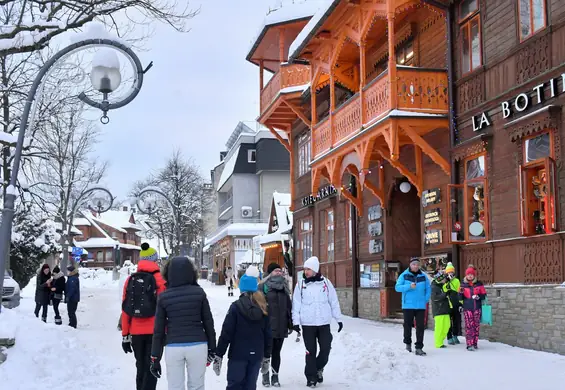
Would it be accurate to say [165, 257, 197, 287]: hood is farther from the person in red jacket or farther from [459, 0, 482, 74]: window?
[459, 0, 482, 74]: window

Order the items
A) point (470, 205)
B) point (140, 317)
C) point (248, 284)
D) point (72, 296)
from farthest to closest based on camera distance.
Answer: point (72, 296)
point (470, 205)
point (140, 317)
point (248, 284)

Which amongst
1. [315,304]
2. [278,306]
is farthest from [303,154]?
[315,304]

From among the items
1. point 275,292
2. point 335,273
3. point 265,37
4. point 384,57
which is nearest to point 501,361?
point 275,292

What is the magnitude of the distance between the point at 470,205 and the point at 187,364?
1011 cm

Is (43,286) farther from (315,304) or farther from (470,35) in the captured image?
(470,35)

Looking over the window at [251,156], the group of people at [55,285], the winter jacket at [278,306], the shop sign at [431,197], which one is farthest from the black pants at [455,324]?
the window at [251,156]

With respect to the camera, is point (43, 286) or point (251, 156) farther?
point (251, 156)

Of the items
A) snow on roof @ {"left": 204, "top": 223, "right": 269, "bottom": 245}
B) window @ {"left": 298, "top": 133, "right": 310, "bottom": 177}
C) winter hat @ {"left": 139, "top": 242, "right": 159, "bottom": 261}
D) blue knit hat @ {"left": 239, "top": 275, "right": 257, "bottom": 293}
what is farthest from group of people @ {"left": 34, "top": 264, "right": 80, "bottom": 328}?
snow on roof @ {"left": 204, "top": 223, "right": 269, "bottom": 245}

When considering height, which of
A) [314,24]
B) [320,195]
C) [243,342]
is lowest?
[243,342]

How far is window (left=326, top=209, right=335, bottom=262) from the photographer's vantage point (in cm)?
2627

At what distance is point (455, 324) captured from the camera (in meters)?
15.4

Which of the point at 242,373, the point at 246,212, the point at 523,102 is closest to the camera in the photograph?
the point at 242,373

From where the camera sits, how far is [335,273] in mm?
25797

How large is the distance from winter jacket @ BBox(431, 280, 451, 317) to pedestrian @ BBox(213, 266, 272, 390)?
6477mm
